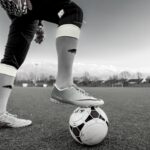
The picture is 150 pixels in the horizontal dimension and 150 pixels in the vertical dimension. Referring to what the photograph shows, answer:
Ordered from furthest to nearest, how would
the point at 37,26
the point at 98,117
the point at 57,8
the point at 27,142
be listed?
the point at 37,26 < the point at 57,8 < the point at 98,117 < the point at 27,142

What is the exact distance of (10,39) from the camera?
2215 millimetres

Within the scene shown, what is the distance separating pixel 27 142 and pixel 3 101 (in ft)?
2.10

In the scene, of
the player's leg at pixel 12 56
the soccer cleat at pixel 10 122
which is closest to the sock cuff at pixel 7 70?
the player's leg at pixel 12 56

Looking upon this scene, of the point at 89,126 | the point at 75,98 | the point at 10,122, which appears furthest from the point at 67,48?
the point at 10,122

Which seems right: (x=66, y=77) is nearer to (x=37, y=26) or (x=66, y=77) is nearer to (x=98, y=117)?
(x=98, y=117)

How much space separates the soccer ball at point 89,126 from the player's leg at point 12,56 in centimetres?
79

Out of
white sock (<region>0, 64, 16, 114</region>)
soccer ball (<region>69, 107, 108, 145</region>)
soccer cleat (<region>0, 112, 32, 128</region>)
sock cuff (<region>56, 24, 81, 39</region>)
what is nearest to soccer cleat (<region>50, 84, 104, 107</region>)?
soccer ball (<region>69, 107, 108, 145</region>)

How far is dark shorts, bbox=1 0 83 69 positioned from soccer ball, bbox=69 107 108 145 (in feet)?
2.78

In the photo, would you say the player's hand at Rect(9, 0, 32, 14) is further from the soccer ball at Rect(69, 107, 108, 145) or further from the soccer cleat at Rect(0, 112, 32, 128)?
the soccer cleat at Rect(0, 112, 32, 128)

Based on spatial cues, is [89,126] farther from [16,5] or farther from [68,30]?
[16,5]

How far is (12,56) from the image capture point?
2.19m

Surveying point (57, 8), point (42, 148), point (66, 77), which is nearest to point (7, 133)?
point (42, 148)

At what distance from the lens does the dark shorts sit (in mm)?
1957

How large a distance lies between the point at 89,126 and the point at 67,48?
732mm
